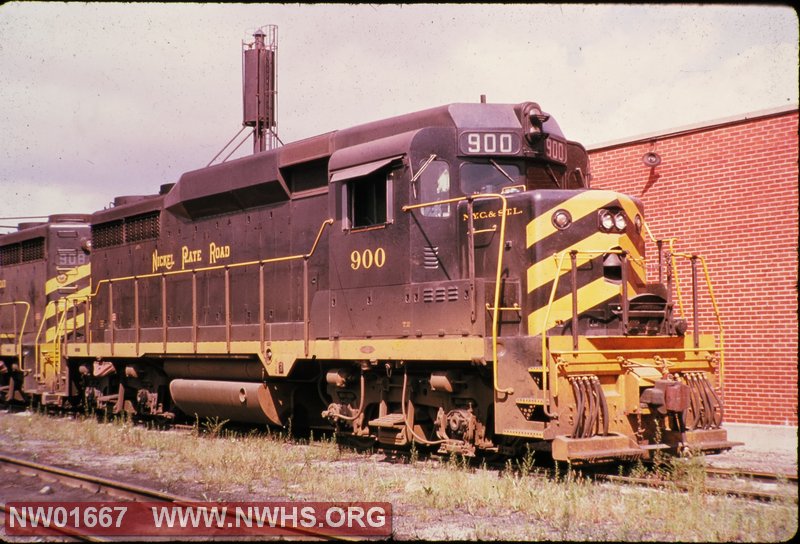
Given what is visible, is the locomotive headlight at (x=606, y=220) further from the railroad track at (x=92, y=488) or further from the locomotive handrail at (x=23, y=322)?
the locomotive handrail at (x=23, y=322)

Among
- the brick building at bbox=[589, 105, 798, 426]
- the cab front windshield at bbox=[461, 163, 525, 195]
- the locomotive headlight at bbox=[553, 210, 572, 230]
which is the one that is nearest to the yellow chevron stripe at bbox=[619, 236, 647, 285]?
the locomotive headlight at bbox=[553, 210, 572, 230]

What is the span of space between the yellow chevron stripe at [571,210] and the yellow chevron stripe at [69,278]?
462 inches

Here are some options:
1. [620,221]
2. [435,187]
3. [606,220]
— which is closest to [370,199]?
[435,187]

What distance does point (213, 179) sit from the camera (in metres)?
12.0

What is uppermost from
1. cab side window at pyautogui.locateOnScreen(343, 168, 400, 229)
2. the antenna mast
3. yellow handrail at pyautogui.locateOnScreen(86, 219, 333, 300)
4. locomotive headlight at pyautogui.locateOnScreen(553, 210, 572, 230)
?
the antenna mast

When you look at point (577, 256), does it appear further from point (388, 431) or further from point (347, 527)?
point (347, 527)

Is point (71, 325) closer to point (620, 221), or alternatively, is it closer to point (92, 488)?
point (92, 488)

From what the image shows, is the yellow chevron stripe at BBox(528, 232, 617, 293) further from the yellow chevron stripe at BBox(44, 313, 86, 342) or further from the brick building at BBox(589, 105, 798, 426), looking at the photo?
the yellow chevron stripe at BBox(44, 313, 86, 342)

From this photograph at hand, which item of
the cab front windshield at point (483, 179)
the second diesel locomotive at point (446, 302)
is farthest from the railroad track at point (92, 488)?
the cab front windshield at point (483, 179)

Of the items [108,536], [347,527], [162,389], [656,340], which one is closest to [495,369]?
[656,340]

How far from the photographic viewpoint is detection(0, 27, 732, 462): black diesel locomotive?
296 inches

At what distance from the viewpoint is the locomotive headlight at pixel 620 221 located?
825cm

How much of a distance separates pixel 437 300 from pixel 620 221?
2071 millimetres

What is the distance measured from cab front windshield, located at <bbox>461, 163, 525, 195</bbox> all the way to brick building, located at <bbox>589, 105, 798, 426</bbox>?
4.44 m
